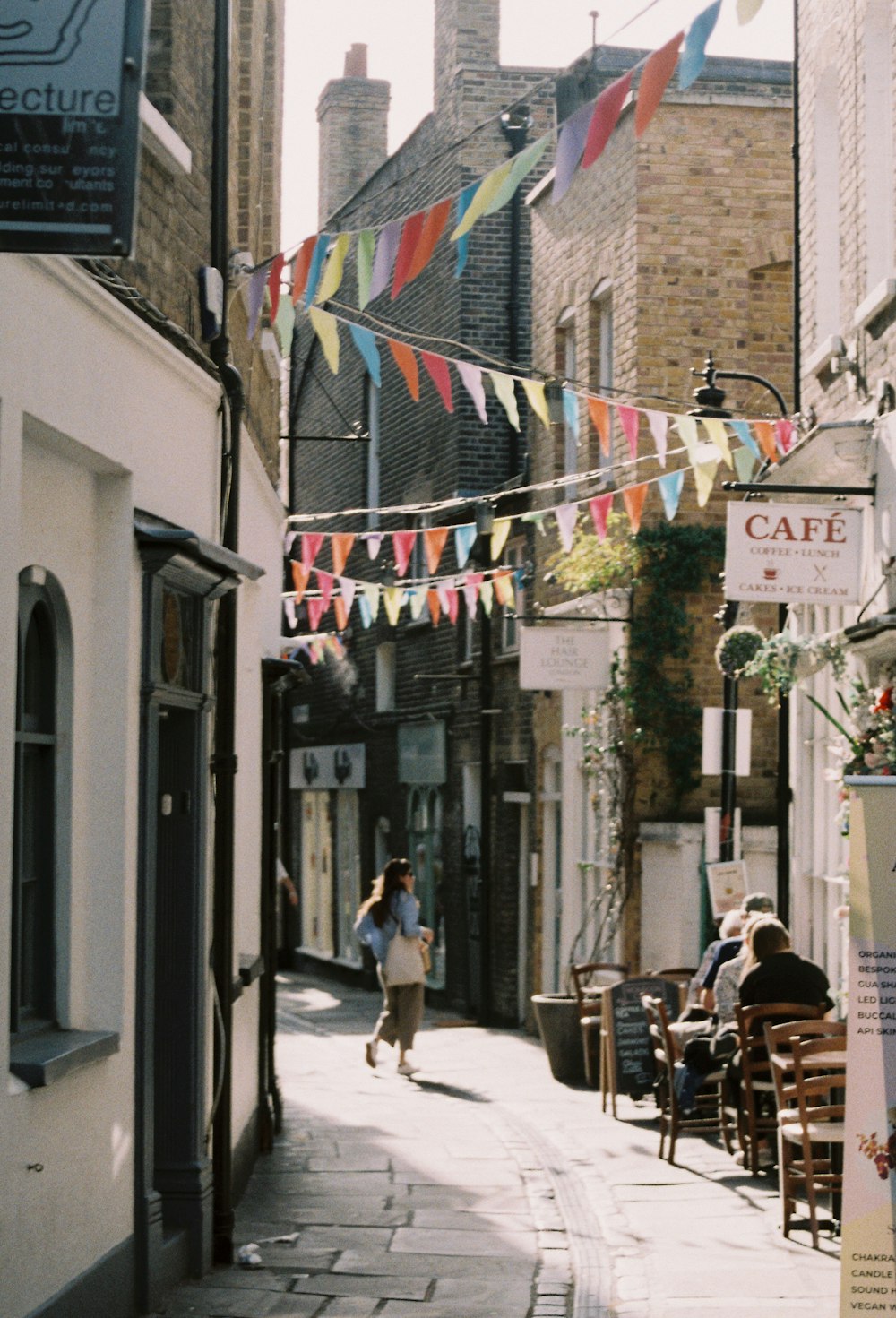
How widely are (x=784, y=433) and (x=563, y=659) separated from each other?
4849 millimetres

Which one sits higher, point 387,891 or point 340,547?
point 340,547

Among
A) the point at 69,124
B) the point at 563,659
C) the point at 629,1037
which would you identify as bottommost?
the point at 629,1037

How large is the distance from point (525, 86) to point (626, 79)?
60.4 feet

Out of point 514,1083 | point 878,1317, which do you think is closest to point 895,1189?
point 878,1317

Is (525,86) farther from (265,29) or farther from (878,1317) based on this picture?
(878,1317)

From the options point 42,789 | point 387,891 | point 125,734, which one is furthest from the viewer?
point 387,891

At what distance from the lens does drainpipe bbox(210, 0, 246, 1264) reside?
911cm

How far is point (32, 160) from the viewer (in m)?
4.90

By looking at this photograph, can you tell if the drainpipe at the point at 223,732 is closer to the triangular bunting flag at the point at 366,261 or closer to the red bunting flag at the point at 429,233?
the triangular bunting flag at the point at 366,261

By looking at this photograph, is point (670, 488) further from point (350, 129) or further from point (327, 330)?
point (350, 129)

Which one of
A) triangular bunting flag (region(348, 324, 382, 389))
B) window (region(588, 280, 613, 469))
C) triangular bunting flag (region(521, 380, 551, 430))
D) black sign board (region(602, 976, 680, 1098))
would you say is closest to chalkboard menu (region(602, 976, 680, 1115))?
black sign board (region(602, 976, 680, 1098))

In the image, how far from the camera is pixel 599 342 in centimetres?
1953

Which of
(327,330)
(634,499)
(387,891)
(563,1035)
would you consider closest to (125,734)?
(327,330)

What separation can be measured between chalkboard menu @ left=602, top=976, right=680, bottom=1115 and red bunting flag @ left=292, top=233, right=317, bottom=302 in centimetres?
600
